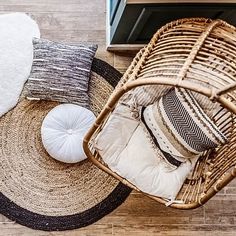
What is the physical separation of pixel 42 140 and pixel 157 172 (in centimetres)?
48

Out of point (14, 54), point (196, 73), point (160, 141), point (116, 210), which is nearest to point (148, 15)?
point (196, 73)

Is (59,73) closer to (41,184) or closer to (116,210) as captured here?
(41,184)

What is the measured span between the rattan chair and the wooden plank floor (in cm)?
23

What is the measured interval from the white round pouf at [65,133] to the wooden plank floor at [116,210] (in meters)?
0.29

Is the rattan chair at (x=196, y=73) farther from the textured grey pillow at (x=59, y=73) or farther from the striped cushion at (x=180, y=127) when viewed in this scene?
the textured grey pillow at (x=59, y=73)

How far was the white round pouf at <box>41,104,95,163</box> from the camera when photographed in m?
1.85

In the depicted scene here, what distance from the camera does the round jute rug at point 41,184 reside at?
1.89 metres

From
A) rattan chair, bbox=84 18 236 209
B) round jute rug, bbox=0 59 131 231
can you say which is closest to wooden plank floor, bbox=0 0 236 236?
round jute rug, bbox=0 59 131 231

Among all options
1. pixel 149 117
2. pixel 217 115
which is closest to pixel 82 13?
pixel 149 117

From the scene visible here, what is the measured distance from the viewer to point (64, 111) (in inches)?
74.4

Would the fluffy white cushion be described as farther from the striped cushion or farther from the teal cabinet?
the striped cushion

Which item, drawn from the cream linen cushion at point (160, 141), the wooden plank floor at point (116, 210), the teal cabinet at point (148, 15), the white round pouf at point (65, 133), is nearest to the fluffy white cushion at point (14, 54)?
the wooden plank floor at point (116, 210)

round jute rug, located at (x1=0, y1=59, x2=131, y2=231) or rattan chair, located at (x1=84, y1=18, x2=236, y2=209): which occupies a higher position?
rattan chair, located at (x1=84, y1=18, x2=236, y2=209)

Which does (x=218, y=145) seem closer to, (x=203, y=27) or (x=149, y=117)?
(x=149, y=117)
